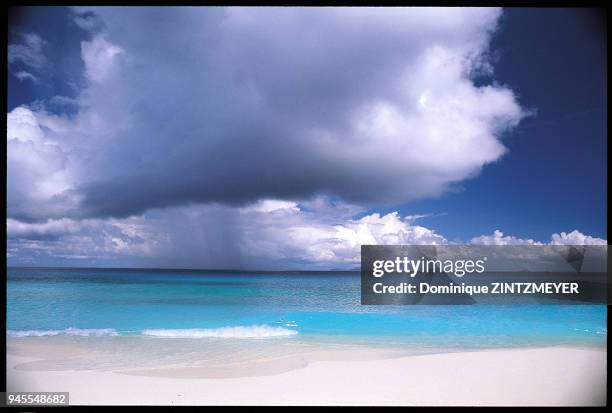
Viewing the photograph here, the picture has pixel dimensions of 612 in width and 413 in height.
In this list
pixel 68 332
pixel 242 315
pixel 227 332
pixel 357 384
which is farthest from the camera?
pixel 242 315

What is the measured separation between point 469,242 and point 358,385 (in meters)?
1.82

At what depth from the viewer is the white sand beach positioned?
110 inches

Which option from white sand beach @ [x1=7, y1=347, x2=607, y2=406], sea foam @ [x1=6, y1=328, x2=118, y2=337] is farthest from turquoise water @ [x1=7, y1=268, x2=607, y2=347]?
white sand beach @ [x1=7, y1=347, x2=607, y2=406]

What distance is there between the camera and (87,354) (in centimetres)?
337

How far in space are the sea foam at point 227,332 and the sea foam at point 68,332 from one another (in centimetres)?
35

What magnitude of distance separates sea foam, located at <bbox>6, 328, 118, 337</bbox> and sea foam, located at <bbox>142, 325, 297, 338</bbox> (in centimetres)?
35

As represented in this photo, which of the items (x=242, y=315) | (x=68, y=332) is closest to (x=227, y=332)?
(x=242, y=315)

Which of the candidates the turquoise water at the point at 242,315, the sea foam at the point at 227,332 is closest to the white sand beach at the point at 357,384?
the turquoise water at the point at 242,315

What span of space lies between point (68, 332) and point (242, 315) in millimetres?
1814

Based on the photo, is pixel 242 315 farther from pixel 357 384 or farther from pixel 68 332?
pixel 357 384

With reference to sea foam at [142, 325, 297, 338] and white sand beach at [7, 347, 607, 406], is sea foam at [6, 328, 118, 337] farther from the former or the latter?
white sand beach at [7, 347, 607, 406]

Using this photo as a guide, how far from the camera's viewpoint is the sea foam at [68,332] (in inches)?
143

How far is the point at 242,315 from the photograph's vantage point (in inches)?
191

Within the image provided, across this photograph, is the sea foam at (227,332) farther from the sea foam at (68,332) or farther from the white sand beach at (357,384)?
the white sand beach at (357,384)
